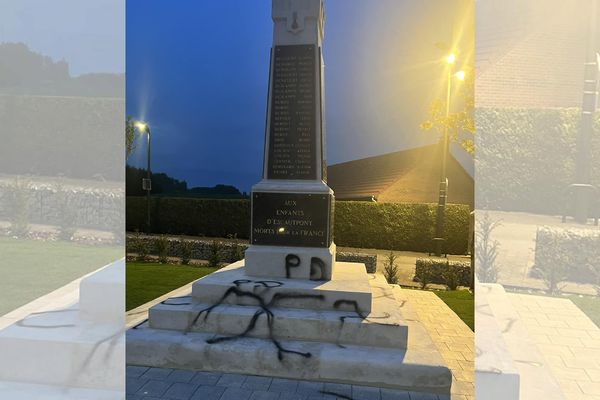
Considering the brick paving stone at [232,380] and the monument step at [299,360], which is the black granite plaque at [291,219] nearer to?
the monument step at [299,360]

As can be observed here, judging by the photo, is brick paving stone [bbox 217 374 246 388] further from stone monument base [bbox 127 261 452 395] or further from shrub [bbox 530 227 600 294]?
shrub [bbox 530 227 600 294]

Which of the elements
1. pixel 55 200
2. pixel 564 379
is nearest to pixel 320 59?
pixel 564 379

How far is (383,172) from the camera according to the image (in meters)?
24.2

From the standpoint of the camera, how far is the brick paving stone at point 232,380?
13.0 feet

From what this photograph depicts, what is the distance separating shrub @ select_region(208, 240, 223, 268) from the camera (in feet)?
40.2

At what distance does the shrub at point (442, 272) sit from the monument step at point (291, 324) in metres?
6.60

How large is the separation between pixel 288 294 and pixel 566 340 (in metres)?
4.46

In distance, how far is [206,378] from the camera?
13.4 feet

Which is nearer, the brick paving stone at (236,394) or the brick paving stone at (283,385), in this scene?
the brick paving stone at (236,394)

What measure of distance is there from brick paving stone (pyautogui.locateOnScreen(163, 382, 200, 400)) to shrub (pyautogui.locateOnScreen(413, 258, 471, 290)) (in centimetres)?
807

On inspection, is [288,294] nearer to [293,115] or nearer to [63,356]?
[63,356]

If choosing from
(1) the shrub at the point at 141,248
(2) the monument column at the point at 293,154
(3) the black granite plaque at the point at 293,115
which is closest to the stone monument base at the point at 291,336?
(2) the monument column at the point at 293,154

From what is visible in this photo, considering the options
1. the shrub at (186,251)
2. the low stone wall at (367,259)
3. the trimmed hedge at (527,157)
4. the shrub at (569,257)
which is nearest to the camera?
the shrub at (569,257)

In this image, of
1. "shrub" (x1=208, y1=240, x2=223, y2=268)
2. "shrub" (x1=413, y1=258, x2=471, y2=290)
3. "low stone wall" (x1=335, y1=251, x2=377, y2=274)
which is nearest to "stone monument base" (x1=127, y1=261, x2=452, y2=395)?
"low stone wall" (x1=335, y1=251, x2=377, y2=274)
